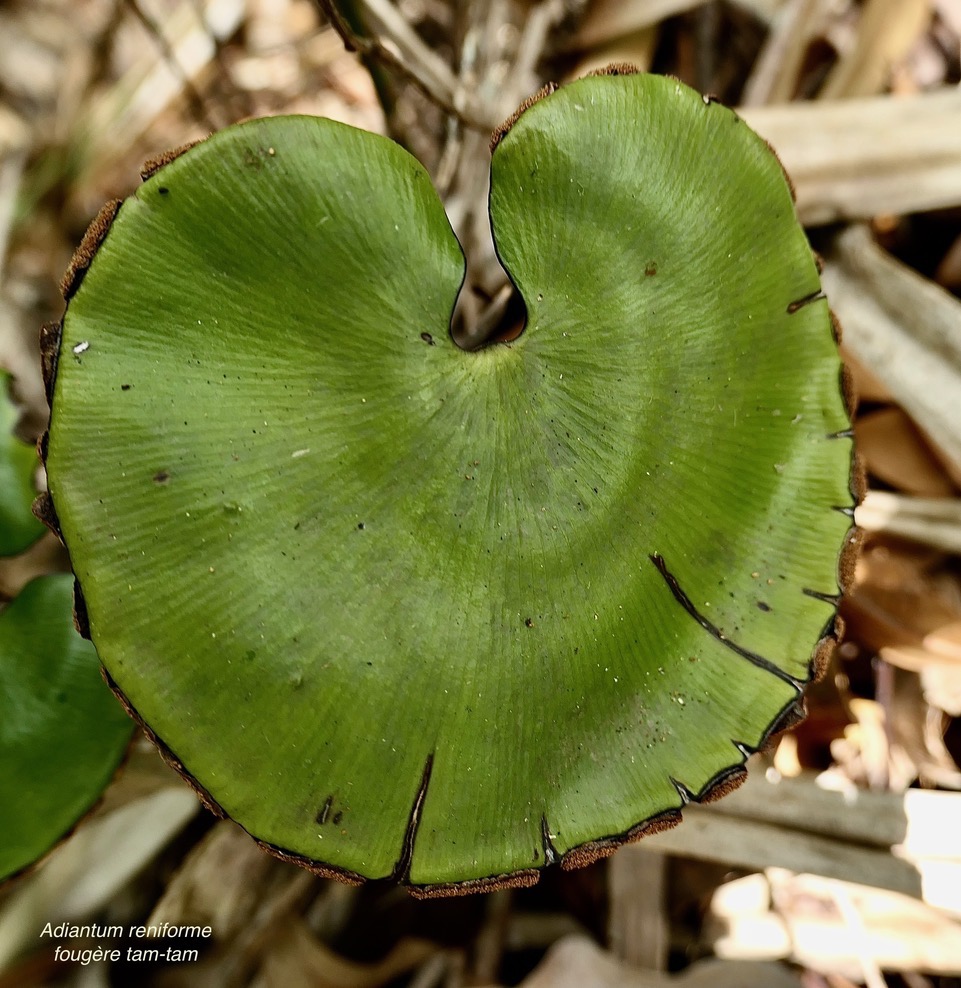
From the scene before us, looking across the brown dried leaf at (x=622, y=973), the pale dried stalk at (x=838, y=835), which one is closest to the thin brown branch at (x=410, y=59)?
the pale dried stalk at (x=838, y=835)

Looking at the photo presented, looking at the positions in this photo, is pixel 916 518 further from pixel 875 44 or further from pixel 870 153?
pixel 875 44

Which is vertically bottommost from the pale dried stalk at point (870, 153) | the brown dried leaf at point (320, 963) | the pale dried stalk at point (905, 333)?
the brown dried leaf at point (320, 963)

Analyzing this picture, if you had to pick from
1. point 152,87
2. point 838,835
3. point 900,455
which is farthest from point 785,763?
point 152,87

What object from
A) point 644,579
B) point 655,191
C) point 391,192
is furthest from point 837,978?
point 391,192

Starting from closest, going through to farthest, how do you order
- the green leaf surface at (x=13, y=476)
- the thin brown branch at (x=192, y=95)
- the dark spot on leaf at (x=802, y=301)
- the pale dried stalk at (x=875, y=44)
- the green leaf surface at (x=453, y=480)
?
the green leaf surface at (x=453, y=480) < the dark spot on leaf at (x=802, y=301) < the green leaf surface at (x=13, y=476) < the pale dried stalk at (x=875, y=44) < the thin brown branch at (x=192, y=95)

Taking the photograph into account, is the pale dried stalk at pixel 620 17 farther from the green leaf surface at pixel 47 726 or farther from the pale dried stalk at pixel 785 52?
the green leaf surface at pixel 47 726
